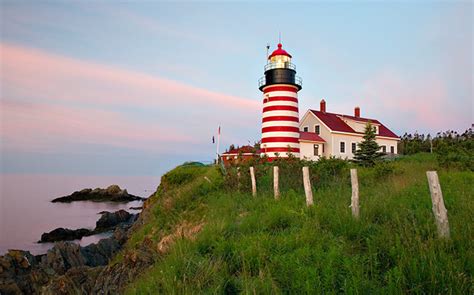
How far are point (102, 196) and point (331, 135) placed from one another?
33.8m

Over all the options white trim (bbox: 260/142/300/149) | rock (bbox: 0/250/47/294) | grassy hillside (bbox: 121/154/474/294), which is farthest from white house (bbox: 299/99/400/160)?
grassy hillside (bbox: 121/154/474/294)

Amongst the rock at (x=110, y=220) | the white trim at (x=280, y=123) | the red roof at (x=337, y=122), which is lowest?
the rock at (x=110, y=220)

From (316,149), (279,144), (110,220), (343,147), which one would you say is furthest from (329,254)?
(343,147)

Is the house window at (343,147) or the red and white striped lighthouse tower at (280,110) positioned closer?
the red and white striped lighthouse tower at (280,110)

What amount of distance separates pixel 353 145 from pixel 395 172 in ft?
71.0

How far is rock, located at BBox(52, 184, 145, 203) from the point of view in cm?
4425

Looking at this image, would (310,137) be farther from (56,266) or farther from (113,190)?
(113,190)

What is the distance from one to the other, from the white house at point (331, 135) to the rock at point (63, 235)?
63.2ft

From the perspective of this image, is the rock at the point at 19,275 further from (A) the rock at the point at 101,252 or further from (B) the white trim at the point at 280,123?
(B) the white trim at the point at 280,123

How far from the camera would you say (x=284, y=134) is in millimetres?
24906

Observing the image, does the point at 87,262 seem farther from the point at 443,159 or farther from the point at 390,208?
the point at 443,159

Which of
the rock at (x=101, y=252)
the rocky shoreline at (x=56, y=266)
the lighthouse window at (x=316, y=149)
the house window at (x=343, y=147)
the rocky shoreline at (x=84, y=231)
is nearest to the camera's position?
the rocky shoreline at (x=56, y=266)

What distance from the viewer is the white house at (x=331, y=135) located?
102 feet

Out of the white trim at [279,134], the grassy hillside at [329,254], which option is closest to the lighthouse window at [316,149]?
the white trim at [279,134]
